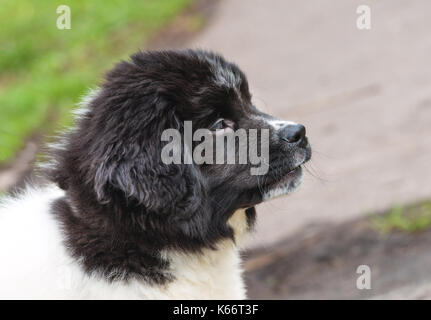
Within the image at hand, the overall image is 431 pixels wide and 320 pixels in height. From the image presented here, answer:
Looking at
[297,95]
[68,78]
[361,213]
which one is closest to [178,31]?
[68,78]

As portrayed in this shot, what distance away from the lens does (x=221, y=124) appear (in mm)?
3838

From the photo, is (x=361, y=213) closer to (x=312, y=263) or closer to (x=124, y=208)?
(x=312, y=263)

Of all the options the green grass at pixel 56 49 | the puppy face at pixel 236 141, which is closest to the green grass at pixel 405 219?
the puppy face at pixel 236 141

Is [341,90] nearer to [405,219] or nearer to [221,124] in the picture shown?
[405,219]

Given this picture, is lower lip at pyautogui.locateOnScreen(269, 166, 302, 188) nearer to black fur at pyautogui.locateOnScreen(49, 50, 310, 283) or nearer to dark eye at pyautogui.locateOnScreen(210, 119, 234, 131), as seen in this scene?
black fur at pyautogui.locateOnScreen(49, 50, 310, 283)

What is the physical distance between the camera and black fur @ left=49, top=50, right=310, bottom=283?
3.47 meters

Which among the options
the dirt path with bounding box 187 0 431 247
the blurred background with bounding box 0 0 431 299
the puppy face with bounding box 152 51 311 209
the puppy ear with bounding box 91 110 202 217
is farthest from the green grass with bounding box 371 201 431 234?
the puppy ear with bounding box 91 110 202 217

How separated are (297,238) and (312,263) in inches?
15.4

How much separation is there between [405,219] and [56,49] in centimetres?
667

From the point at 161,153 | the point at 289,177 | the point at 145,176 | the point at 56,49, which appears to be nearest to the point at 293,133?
the point at 289,177

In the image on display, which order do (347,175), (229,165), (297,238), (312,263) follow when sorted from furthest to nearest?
(347,175), (297,238), (312,263), (229,165)

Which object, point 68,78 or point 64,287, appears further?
point 68,78

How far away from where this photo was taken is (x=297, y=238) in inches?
233

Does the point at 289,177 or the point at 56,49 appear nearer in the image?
the point at 289,177
